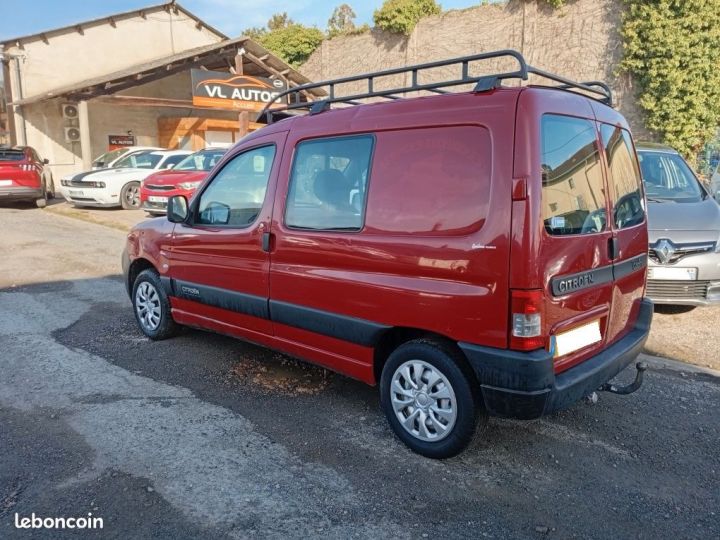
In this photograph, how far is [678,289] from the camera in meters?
5.41

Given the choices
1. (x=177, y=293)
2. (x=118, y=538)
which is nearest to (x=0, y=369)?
(x=177, y=293)

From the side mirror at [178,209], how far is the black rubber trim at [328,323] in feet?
4.42

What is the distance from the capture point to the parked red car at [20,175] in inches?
560

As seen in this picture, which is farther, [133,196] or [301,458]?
[133,196]

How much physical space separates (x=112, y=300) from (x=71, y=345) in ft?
5.35

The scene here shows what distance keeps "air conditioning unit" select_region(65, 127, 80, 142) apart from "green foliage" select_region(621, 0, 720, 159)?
18.3 meters

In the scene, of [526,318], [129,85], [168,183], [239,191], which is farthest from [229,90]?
[526,318]

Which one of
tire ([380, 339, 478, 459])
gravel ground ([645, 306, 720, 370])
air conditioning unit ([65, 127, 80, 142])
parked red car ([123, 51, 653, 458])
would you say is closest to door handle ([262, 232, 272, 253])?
parked red car ([123, 51, 653, 458])

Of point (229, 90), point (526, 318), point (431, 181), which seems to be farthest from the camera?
point (229, 90)

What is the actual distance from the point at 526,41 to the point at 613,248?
17.1 m

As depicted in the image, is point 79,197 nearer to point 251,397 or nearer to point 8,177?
point 8,177

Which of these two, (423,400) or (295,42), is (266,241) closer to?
(423,400)

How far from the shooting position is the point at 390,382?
130 inches

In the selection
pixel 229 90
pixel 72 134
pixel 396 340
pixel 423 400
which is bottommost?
pixel 423 400
